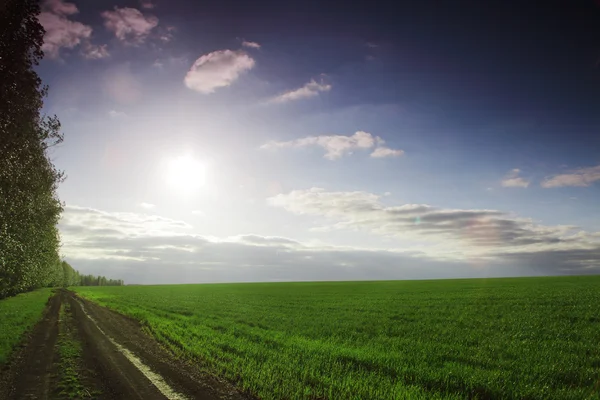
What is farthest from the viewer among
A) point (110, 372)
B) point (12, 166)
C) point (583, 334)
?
point (12, 166)

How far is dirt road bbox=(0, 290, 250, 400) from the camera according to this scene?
8289 mm

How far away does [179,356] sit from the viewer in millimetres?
12266

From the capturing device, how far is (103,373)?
9.88m

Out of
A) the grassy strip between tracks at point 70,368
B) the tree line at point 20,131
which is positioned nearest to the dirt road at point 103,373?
the grassy strip between tracks at point 70,368

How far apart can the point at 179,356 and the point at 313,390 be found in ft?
19.7

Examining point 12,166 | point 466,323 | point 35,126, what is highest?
point 35,126

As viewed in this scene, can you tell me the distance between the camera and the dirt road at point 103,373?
8.29m

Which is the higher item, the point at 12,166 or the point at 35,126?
the point at 35,126

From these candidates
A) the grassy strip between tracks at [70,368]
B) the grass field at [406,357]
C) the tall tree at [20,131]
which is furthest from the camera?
the tall tree at [20,131]

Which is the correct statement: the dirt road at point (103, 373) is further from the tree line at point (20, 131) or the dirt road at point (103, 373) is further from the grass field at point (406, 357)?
the tree line at point (20, 131)

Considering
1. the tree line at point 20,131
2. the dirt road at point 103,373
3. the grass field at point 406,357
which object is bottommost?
the grass field at point 406,357

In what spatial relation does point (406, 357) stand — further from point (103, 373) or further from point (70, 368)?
point (70, 368)

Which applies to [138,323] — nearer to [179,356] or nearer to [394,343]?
[179,356]

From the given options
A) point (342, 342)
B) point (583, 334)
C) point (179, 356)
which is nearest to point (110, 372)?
point (179, 356)
